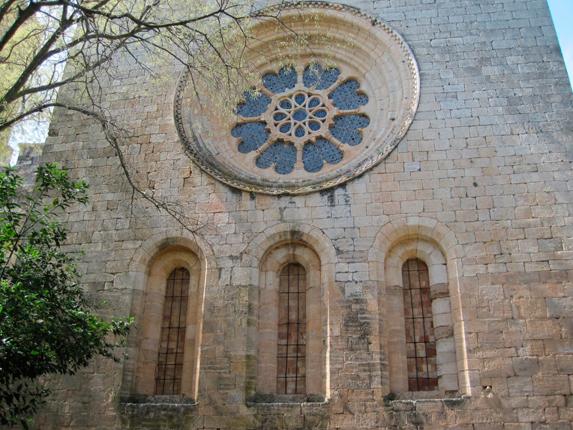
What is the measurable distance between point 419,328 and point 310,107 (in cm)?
466

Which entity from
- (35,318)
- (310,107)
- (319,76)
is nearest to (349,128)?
(310,107)

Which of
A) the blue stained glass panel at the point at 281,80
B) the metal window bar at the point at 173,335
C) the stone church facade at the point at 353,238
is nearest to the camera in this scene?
the stone church facade at the point at 353,238

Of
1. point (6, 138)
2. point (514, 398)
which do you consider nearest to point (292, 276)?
point (514, 398)

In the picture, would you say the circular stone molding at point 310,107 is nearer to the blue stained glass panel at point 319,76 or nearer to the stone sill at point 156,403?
the blue stained glass panel at point 319,76

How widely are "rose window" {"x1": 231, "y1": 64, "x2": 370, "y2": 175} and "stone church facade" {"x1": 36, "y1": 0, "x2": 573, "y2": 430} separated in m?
0.04

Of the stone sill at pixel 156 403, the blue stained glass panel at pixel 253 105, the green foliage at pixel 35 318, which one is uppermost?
the blue stained glass panel at pixel 253 105

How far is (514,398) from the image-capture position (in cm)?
794

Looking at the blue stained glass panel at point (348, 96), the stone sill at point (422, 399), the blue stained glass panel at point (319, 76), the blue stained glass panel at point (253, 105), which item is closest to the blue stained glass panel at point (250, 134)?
the blue stained glass panel at point (253, 105)

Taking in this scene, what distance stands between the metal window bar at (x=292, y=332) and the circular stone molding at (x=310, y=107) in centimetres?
151

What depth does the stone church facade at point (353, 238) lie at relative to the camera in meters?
8.36

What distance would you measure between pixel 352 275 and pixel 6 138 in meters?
6.63

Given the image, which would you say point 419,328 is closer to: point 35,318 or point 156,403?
point 156,403

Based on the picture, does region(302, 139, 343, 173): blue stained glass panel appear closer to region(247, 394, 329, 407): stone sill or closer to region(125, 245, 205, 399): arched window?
region(125, 245, 205, 399): arched window

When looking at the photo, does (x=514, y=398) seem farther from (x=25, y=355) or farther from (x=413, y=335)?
(x=25, y=355)
